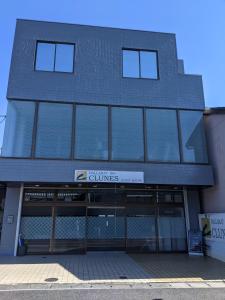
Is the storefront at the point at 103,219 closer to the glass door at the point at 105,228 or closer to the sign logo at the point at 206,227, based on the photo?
the glass door at the point at 105,228

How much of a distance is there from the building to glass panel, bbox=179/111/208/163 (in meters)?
0.05

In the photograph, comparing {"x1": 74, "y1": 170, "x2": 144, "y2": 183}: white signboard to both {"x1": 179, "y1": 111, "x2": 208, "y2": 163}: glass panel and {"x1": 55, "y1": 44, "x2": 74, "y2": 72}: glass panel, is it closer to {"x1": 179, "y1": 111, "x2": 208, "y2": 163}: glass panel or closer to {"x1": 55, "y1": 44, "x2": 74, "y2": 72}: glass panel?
{"x1": 179, "y1": 111, "x2": 208, "y2": 163}: glass panel

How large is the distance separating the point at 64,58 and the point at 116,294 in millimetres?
10168

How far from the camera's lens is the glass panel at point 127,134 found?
11914 millimetres

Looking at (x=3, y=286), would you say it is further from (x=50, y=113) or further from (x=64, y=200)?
(x=50, y=113)

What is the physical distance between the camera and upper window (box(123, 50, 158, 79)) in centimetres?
1335

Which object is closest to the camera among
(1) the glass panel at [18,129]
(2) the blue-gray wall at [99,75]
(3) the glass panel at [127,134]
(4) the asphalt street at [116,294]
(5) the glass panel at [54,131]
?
(4) the asphalt street at [116,294]

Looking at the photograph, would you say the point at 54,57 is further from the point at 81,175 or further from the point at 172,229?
the point at 172,229

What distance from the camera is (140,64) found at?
44.5ft

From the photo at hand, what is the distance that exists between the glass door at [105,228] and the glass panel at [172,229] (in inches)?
70.2

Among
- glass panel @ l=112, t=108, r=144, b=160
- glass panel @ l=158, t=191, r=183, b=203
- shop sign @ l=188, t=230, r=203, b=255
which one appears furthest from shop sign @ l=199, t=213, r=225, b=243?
glass panel @ l=112, t=108, r=144, b=160

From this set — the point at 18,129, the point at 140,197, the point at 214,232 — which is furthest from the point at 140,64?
the point at 214,232

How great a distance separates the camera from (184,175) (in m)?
11.9

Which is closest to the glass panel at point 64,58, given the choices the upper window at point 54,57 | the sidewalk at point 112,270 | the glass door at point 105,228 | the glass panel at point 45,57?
the upper window at point 54,57
